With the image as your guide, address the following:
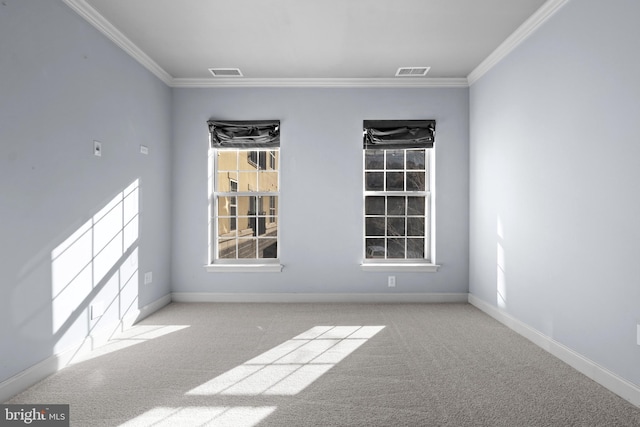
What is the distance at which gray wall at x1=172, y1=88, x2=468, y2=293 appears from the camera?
5.11 metres

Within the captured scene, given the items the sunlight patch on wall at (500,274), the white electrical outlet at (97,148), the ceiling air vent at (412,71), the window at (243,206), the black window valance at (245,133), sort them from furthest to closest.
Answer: the window at (243,206) → the black window valance at (245,133) → the ceiling air vent at (412,71) → the sunlight patch on wall at (500,274) → the white electrical outlet at (97,148)

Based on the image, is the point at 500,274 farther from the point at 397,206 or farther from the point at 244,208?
the point at 244,208

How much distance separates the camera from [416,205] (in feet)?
17.3

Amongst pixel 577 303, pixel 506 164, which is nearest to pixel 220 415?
pixel 577 303

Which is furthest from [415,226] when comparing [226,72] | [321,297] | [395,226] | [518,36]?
[226,72]

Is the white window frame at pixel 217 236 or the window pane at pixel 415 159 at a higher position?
the window pane at pixel 415 159

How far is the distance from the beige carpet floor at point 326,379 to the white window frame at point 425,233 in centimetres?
102

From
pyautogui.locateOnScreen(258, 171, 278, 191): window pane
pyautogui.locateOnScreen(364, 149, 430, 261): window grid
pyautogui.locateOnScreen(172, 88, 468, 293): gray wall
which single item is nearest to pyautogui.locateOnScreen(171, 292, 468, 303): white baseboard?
pyautogui.locateOnScreen(172, 88, 468, 293): gray wall

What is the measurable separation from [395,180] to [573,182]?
8.00 feet

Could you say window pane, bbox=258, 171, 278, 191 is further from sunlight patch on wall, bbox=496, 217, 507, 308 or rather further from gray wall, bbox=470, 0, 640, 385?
sunlight patch on wall, bbox=496, 217, 507, 308

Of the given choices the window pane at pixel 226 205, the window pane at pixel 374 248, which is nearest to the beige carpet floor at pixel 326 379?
the window pane at pixel 374 248

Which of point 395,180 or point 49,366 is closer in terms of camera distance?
point 49,366

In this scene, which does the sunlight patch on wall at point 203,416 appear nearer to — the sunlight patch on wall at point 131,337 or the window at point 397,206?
the sunlight patch on wall at point 131,337

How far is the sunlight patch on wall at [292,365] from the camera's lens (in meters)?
2.63
